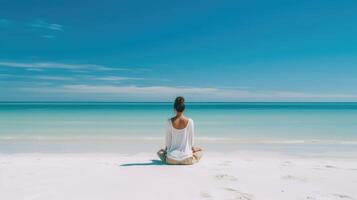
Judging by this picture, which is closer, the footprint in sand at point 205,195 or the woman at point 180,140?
the footprint in sand at point 205,195

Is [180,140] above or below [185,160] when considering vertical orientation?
above

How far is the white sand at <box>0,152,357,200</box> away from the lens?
13.6ft

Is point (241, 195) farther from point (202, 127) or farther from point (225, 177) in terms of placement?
point (202, 127)

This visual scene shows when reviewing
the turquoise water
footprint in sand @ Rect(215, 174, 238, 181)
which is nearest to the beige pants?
footprint in sand @ Rect(215, 174, 238, 181)

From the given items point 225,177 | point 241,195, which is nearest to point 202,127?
point 225,177

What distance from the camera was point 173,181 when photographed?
4789 millimetres

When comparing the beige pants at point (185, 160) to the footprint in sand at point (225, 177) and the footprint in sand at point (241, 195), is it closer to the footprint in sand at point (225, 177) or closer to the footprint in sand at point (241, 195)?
the footprint in sand at point (225, 177)

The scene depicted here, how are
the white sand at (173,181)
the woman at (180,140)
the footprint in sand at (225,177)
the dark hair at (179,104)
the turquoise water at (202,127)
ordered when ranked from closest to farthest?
1. the white sand at (173,181)
2. the footprint in sand at (225,177)
3. the dark hair at (179,104)
4. the woman at (180,140)
5. the turquoise water at (202,127)

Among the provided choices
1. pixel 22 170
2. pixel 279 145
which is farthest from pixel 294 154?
pixel 22 170

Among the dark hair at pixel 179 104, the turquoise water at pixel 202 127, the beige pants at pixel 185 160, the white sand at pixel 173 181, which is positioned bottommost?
the turquoise water at pixel 202 127

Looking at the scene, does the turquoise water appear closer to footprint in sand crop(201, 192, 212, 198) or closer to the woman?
the woman

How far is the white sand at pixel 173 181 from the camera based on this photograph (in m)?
4.16

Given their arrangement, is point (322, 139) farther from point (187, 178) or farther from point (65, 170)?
point (65, 170)

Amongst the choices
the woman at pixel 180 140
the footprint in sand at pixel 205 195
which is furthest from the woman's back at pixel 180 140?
the footprint in sand at pixel 205 195
